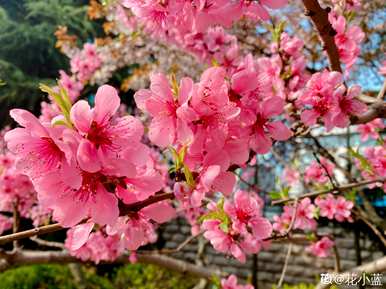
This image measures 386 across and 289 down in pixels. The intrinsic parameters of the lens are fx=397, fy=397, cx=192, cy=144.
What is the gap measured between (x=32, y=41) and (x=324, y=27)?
10356 mm

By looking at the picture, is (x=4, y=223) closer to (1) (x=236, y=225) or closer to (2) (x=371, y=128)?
(1) (x=236, y=225)

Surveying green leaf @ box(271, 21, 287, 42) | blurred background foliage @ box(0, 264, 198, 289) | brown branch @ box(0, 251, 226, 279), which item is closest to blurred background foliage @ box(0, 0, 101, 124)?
blurred background foliage @ box(0, 264, 198, 289)

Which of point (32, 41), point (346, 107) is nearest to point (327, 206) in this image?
point (346, 107)

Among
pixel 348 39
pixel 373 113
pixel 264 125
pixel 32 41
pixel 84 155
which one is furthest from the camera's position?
pixel 32 41

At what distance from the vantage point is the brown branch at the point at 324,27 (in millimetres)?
1111

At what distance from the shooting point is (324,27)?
1205 millimetres

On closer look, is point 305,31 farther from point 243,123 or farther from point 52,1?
point 52,1

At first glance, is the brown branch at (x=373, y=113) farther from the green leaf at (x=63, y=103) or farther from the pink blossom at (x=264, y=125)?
the green leaf at (x=63, y=103)

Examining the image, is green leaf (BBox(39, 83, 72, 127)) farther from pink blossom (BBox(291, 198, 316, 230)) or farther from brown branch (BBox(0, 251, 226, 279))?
brown branch (BBox(0, 251, 226, 279))

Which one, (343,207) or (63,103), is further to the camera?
(343,207)

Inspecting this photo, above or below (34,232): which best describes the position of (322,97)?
above

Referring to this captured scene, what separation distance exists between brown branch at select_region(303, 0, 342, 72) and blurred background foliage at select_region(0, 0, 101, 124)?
925 centimetres

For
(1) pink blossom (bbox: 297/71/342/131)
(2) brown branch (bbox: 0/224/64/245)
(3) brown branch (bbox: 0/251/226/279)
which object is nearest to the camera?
(2) brown branch (bbox: 0/224/64/245)

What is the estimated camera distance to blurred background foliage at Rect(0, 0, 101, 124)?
31.8ft
